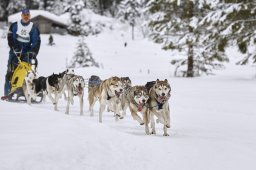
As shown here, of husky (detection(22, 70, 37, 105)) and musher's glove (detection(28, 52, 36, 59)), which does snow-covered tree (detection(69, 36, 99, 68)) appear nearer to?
musher's glove (detection(28, 52, 36, 59))

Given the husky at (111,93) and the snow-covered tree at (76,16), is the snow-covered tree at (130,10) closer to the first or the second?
the snow-covered tree at (76,16)

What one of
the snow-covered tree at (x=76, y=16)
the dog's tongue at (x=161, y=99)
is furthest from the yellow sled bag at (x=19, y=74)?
the snow-covered tree at (x=76, y=16)

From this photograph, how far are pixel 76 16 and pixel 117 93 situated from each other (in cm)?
6010

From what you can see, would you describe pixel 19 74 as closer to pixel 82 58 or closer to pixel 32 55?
pixel 32 55

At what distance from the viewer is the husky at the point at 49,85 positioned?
10.5m

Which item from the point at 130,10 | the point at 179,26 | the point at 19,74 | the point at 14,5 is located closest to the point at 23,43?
the point at 19,74

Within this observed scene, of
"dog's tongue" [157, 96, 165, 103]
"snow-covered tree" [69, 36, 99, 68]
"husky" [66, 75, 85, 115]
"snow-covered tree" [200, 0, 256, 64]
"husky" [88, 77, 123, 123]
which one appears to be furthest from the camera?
"snow-covered tree" [69, 36, 99, 68]

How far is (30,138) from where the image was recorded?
196 inches

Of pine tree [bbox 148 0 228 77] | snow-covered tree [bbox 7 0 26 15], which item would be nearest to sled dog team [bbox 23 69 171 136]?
pine tree [bbox 148 0 228 77]

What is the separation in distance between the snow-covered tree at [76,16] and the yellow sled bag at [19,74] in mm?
56779

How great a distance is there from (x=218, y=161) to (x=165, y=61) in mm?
38265

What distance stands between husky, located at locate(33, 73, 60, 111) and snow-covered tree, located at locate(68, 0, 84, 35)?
56.8 metres

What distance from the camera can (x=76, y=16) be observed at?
67.3 meters

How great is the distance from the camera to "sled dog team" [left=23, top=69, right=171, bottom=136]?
7.59 m
